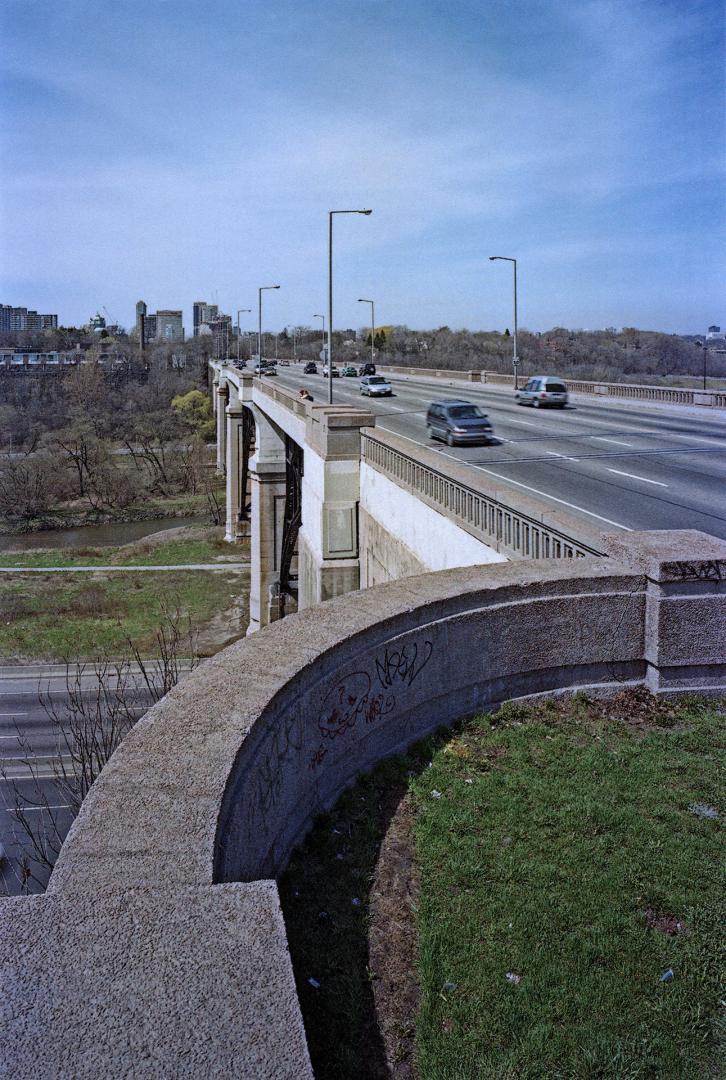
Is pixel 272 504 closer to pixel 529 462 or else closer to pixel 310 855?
pixel 529 462

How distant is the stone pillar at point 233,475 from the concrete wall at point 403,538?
4016 centimetres

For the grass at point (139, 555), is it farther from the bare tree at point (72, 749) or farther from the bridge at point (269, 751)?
the bridge at point (269, 751)

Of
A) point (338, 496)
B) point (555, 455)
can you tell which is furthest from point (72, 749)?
point (555, 455)

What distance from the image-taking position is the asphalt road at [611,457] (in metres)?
15.0

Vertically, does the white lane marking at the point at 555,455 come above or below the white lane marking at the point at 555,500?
above

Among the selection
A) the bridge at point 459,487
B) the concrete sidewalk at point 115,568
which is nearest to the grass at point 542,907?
the bridge at point 459,487

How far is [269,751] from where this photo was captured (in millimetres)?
4922

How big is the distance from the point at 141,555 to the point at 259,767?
183 ft

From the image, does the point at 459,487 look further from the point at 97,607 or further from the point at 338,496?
the point at 97,607

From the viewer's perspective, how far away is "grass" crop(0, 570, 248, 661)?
39.0 metres

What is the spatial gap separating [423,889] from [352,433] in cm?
1658

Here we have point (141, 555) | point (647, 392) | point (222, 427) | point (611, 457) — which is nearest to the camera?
point (611, 457)

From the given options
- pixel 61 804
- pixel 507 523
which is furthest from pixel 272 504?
pixel 507 523

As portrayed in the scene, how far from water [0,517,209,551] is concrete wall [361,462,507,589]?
48.8 m
